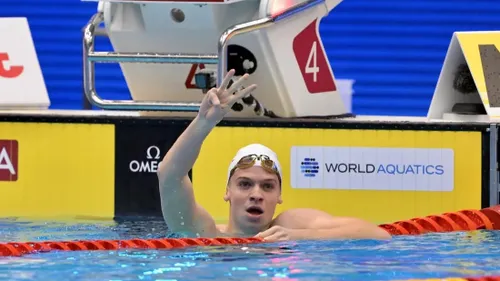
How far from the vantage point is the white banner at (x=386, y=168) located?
692 cm

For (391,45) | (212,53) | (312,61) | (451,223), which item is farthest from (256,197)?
(391,45)

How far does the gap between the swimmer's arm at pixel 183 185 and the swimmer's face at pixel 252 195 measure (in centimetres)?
19

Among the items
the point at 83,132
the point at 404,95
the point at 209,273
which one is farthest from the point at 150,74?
the point at 404,95

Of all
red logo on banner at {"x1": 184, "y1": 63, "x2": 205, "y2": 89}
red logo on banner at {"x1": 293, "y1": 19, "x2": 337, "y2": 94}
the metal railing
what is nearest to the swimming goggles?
the metal railing

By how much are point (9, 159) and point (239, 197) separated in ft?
7.50

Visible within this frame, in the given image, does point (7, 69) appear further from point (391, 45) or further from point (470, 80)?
point (391, 45)

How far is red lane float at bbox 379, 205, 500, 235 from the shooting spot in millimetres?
6117

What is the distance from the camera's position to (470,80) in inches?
283

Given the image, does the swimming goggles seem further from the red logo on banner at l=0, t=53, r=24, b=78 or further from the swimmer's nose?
the red logo on banner at l=0, t=53, r=24, b=78

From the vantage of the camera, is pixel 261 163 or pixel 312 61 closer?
pixel 261 163

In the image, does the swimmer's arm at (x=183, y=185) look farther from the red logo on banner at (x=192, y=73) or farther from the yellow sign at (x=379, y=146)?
the red logo on banner at (x=192, y=73)

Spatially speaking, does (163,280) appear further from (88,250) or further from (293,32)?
(293,32)

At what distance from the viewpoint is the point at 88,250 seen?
534 centimetres

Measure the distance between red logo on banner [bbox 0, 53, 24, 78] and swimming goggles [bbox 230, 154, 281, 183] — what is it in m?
2.42
